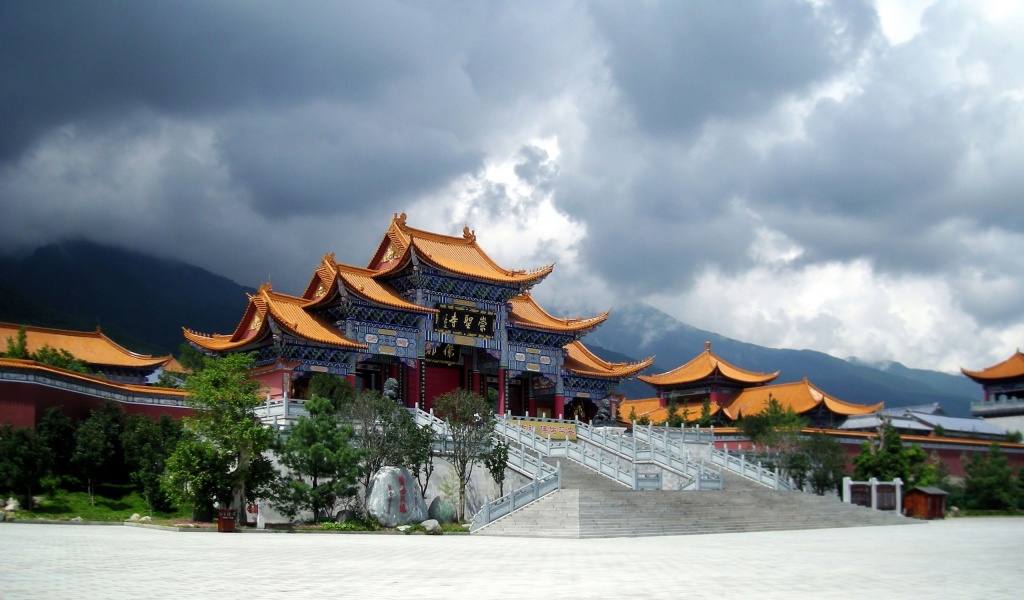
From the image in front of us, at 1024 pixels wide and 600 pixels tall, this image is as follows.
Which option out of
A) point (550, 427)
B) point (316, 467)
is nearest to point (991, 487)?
point (550, 427)

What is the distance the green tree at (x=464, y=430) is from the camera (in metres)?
27.2

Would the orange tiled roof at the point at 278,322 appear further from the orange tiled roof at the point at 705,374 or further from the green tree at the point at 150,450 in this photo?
the orange tiled roof at the point at 705,374

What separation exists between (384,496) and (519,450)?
6167mm

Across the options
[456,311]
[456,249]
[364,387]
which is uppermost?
[456,249]

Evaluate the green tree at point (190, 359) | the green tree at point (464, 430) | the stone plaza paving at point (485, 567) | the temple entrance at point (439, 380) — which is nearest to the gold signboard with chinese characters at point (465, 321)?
the temple entrance at point (439, 380)

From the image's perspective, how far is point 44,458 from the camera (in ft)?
84.8

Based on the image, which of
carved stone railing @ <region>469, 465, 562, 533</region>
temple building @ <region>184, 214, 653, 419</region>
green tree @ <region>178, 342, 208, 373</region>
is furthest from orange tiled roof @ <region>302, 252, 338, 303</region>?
carved stone railing @ <region>469, 465, 562, 533</region>

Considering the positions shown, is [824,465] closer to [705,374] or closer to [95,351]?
[705,374]

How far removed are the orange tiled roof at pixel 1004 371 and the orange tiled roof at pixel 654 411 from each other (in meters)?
18.2

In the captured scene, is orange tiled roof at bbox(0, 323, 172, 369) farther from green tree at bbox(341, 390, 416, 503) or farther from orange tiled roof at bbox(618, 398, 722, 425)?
orange tiled roof at bbox(618, 398, 722, 425)

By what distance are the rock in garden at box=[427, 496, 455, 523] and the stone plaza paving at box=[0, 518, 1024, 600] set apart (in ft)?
20.1

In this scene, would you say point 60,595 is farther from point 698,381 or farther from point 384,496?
point 698,381

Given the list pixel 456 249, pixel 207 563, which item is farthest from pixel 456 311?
pixel 207 563

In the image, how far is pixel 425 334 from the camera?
39.0 metres
